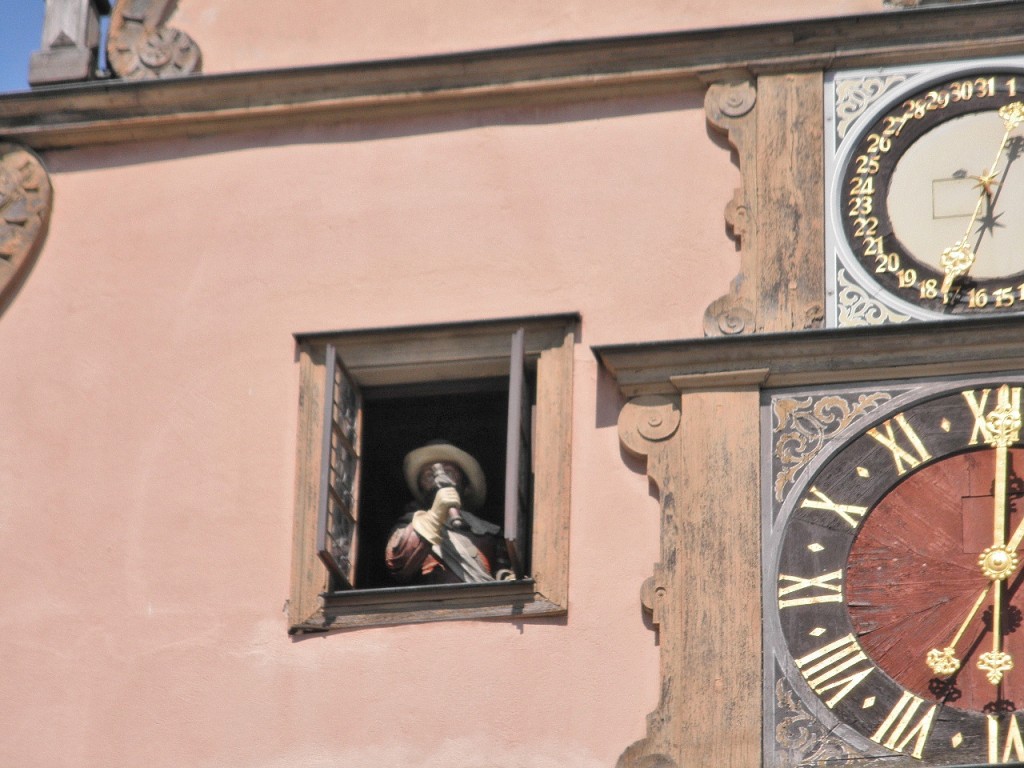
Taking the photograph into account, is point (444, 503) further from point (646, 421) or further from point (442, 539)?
point (646, 421)

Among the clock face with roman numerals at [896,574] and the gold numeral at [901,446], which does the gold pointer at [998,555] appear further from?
the gold numeral at [901,446]

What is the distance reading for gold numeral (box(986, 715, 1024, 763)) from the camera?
31.4 feet

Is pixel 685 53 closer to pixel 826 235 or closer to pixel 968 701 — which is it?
pixel 826 235

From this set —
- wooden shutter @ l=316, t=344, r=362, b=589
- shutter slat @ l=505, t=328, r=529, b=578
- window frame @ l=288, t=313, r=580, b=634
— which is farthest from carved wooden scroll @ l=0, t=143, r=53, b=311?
shutter slat @ l=505, t=328, r=529, b=578

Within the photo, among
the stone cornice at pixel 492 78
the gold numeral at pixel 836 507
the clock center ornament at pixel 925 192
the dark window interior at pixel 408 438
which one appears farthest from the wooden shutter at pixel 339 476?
the clock center ornament at pixel 925 192

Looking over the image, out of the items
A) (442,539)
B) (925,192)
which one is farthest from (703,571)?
(925,192)

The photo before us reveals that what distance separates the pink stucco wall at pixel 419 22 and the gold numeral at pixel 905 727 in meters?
2.32

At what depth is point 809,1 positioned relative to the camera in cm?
1095

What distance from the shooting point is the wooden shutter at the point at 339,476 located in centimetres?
1038

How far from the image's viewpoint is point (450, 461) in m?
11.0

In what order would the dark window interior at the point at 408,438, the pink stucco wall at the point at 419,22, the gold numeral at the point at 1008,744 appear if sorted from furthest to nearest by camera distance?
the pink stucco wall at the point at 419,22 → the dark window interior at the point at 408,438 → the gold numeral at the point at 1008,744

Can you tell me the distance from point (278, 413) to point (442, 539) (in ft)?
2.04

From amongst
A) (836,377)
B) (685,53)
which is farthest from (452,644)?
(685,53)

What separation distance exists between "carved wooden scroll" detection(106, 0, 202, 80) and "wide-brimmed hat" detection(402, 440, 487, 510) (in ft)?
4.75
